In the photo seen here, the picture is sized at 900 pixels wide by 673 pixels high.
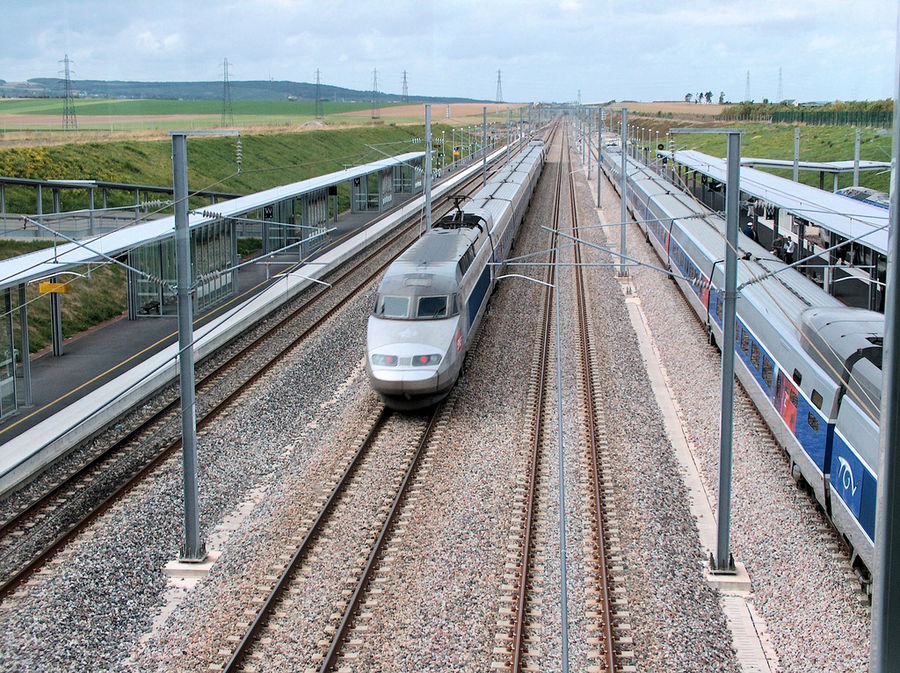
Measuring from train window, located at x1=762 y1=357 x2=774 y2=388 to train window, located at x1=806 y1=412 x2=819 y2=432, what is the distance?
2.87 m

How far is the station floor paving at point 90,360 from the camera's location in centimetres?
1869

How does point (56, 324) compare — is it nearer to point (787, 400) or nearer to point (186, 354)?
point (186, 354)

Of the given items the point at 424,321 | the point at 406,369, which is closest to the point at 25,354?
the point at 406,369

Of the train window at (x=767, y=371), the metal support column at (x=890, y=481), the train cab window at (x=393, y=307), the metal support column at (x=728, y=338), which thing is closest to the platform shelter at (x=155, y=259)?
the train cab window at (x=393, y=307)

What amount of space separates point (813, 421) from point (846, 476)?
70.5 inches

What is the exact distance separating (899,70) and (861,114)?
9277 cm

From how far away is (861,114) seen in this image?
86.0 metres

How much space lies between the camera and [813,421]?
45.4 ft

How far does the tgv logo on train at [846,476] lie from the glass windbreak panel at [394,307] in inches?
375

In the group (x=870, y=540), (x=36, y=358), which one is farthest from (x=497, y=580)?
(x=36, y=358)

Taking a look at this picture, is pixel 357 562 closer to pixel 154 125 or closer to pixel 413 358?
pixel 413 358

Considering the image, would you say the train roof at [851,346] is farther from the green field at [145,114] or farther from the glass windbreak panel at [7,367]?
the green field at [145,114]

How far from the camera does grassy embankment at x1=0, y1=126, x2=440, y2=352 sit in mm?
28062

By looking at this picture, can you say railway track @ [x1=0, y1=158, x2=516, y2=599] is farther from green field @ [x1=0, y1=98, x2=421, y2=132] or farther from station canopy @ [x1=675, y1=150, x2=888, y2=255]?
green field @ [x1=0, y1=98, x2=421, y2=132]
